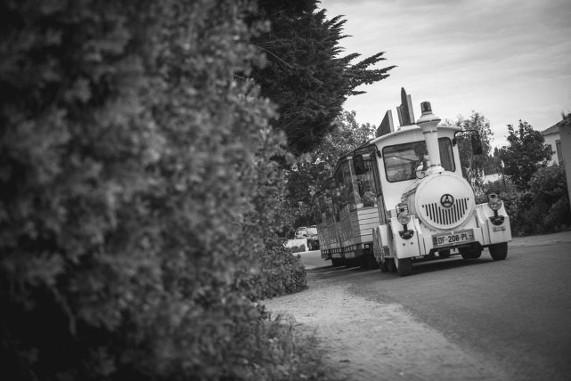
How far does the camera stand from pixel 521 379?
4348 mm

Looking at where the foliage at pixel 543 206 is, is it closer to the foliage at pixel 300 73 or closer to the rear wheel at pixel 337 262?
the rear wheel at pixel 337 262

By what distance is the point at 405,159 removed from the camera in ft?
50.0

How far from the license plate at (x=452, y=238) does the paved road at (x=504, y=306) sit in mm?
568

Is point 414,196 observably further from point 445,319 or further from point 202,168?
point 202,168

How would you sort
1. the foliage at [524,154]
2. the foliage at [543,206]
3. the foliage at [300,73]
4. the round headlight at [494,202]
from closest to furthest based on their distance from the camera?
1. the foliage at [300,73]
2. the round headlight at [494,202]
3. the foliage at [543,206]
4. the foliage at [524,154]

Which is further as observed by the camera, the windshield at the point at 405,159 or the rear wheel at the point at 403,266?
the windshield at the point at 405,159

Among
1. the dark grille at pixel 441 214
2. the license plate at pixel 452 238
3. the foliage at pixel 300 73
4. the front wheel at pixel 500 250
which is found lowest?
the front wheel at pixel 500 250

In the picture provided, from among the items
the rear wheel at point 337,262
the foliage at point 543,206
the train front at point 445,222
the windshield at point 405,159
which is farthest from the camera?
the rear wheel at point 337,262

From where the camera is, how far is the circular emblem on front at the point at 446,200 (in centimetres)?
1286

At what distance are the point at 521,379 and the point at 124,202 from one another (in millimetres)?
3090

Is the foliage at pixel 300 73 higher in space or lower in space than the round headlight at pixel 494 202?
higher

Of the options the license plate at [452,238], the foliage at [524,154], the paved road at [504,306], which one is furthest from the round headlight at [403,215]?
the foliage at [524,154]

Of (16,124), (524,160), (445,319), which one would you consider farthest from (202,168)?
(524,160)

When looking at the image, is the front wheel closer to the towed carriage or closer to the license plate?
the towed carriage
